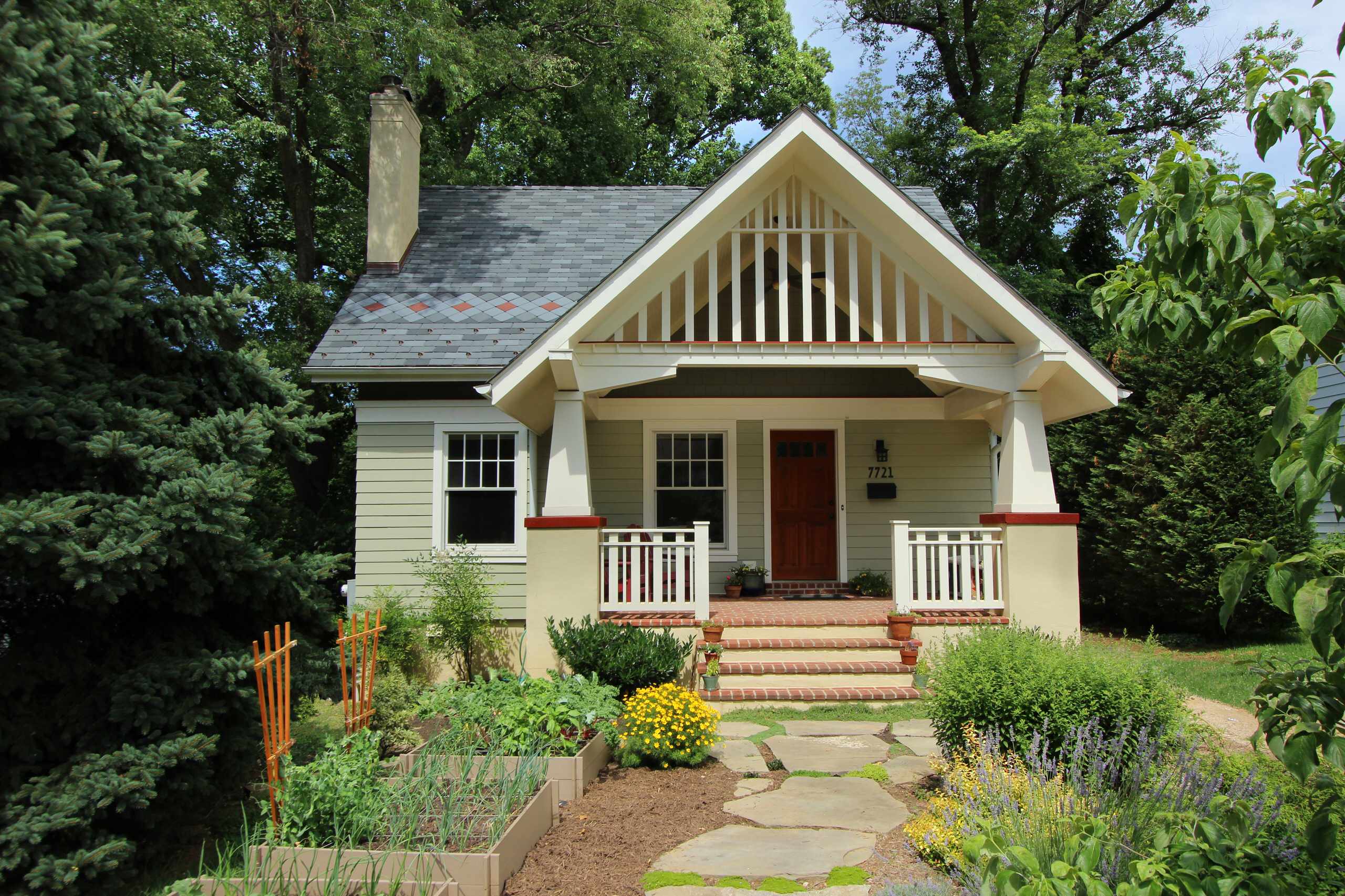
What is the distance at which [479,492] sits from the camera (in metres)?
10.8

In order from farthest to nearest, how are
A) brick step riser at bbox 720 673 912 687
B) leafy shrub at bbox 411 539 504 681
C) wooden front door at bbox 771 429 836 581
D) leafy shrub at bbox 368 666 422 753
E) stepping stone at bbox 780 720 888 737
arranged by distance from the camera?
wooden front door at bbox 771 429 836 581
leafy shrub at bbox 411 539 504 681
brick step riser at bbox 720 673 912 687
stepping stone at bbox 780 720 888 737
leafy shrub at bbox 368 666 422 753

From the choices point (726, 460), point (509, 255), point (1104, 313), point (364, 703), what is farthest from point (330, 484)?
point (1104, 313)

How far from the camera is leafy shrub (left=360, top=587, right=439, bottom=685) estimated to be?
9.91 meters

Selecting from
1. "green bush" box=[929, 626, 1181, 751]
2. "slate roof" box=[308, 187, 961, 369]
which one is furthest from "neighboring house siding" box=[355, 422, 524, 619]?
"green bush" box=[929, 626, 1181, 751]

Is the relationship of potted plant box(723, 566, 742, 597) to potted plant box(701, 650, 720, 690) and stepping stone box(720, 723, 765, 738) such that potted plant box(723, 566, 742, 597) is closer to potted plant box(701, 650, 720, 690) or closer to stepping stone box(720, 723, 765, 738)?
potted plant box(701, 650, 720, 690)

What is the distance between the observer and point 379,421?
10.7m

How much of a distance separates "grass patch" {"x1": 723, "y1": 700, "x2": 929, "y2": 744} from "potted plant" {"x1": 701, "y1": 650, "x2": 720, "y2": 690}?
0.30 meters

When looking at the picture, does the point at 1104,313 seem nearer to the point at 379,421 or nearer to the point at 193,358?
the point at 193,358

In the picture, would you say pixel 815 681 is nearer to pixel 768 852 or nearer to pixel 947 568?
pixel 947 568

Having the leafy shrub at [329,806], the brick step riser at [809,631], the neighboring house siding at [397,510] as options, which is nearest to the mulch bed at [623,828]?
the leafy shrub at [329,806]

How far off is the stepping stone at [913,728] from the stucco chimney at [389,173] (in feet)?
29.2

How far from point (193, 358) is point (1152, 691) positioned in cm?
627

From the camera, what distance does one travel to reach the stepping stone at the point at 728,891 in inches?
168

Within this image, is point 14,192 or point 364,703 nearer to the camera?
point 14,192
